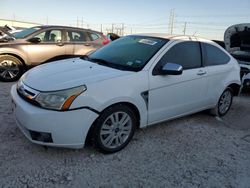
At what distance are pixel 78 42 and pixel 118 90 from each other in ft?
14.9

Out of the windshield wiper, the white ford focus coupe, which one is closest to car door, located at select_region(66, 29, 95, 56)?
the white ford focus coupe

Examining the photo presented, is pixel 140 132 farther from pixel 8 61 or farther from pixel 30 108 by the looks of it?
pixel 8 61

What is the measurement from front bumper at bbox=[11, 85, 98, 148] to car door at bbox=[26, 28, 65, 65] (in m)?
3.87

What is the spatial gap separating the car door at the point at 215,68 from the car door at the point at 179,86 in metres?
0.16

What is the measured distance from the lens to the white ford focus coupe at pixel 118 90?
271cm

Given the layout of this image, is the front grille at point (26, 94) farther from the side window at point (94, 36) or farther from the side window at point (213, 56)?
the side window at point (94, 36)

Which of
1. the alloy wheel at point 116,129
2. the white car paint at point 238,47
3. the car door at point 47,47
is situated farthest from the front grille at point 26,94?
the white car paint at point 238,47

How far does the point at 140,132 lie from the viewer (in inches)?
150

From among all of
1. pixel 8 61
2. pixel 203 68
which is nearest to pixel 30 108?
pixel 203 68

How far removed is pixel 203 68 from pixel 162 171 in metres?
1.98

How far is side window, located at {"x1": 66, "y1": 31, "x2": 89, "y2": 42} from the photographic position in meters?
6.94

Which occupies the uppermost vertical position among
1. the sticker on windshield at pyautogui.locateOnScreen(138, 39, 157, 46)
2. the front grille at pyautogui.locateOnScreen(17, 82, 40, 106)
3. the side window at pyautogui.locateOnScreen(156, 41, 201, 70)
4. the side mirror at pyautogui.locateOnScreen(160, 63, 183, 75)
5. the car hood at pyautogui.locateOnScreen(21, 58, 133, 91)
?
the sticker on windshield at pyautogui.locateOnScreen(138, 39, 157, 46)

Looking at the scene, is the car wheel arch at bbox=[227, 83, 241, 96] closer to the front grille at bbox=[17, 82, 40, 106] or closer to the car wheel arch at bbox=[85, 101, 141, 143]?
the car wheel arch at bbox=[85, 101, 141, 143]

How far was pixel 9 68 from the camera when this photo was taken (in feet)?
20.3
